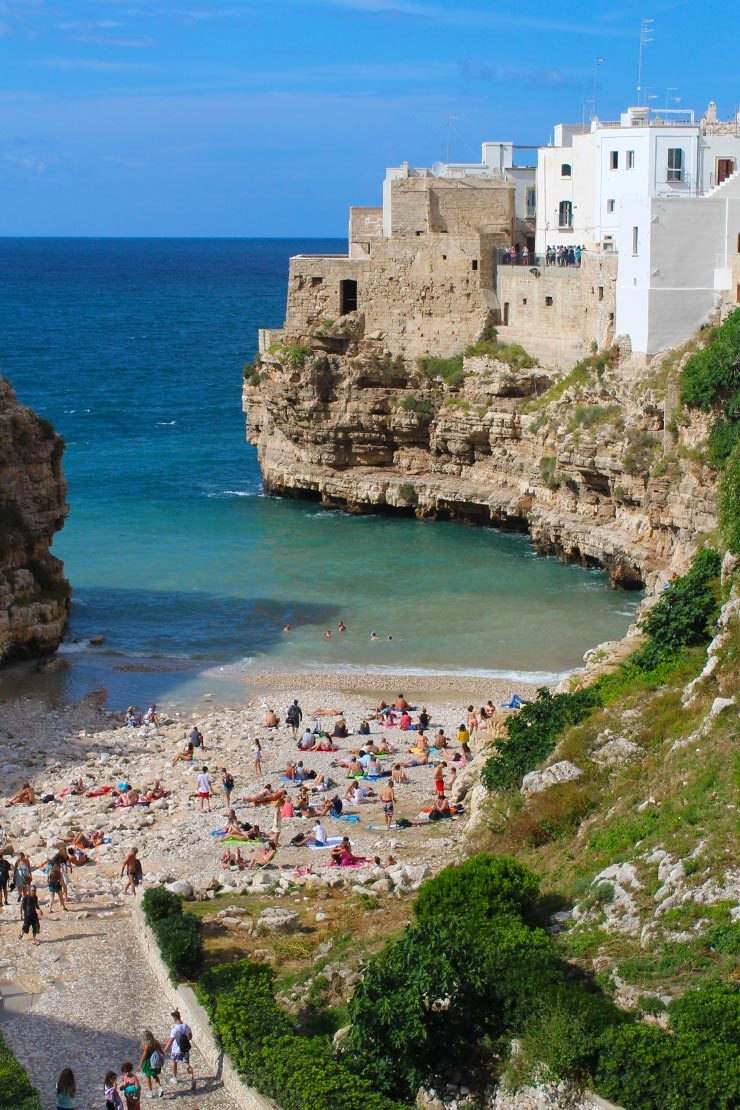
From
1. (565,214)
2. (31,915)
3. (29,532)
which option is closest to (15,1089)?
(31,915)

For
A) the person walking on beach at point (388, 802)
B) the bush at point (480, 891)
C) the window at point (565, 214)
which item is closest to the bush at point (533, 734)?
the person walking on beach at point (388, 802)

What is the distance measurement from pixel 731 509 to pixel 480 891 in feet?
33.8

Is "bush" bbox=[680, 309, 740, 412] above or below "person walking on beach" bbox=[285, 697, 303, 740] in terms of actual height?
above

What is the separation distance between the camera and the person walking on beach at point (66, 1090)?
15.0 meters

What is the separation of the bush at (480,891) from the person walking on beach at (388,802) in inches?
287

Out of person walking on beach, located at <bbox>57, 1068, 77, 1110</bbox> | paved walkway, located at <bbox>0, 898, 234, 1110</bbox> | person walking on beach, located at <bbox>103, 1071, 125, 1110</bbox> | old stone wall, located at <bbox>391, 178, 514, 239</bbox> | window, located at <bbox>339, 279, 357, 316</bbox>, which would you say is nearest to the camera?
person walking on beach, located at <bbox>57, 1068, 77, 1110</bbox>

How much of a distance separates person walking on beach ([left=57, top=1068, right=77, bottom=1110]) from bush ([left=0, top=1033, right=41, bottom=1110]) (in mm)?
248

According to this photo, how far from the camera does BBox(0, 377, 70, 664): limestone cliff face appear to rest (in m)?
35.1

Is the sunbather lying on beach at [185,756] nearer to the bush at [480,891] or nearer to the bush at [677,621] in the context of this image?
the bush at [677,621]

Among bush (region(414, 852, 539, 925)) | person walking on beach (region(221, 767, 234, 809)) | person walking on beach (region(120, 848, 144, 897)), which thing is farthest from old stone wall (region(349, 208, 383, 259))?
bush (region(414, 852, 539, 925))

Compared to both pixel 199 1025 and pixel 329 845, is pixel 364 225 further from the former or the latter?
pixel 199 1025

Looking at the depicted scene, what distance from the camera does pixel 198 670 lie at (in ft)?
116

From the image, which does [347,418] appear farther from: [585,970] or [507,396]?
[585,970]

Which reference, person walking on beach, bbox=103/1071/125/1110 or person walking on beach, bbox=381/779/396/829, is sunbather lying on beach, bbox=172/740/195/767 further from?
person walking on beach, bbox=103/1071/125/1110
